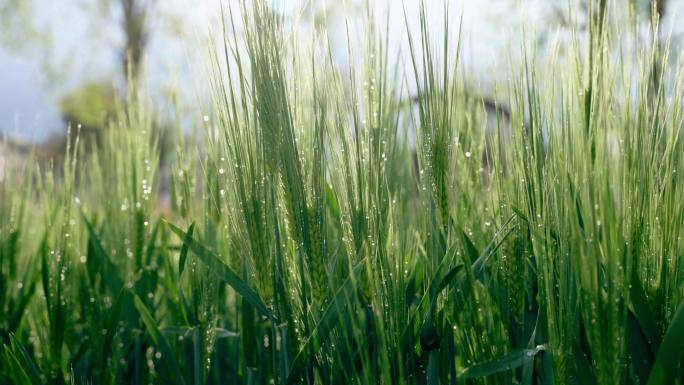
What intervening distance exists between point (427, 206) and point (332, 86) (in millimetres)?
170

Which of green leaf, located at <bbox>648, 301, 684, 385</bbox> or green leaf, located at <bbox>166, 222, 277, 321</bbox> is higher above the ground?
green leaf, located at <bbox>166, 222, 277, 321</bbox>

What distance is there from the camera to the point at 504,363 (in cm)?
76

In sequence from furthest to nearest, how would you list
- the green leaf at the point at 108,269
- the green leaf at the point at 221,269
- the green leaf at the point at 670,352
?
1. the green leaf at the point at 108,269
2. the green leaf at the point at 221,269
3. the green leaf at the point at 670,352

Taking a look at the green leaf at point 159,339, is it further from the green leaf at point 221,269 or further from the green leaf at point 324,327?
the green leaf at point 324,327

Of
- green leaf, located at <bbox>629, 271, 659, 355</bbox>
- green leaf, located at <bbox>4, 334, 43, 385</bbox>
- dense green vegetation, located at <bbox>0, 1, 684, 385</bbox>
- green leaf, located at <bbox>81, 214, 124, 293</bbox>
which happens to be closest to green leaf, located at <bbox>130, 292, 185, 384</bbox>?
dense green vegetation, located at <bbox>0, 1, 684, 385</bbox>

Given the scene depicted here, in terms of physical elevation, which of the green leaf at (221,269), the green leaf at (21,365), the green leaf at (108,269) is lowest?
the green leaf at (21,365)

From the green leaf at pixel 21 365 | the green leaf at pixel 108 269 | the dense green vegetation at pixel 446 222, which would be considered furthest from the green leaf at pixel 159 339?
the green leaf at pixel 108 269

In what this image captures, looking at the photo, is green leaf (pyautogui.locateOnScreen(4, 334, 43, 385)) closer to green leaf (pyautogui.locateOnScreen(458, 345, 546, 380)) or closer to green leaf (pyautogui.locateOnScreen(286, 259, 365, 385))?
green leaf (pyautogui.locateOnScreen(286, 259, 365, 385))

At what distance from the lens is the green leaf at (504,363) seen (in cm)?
74

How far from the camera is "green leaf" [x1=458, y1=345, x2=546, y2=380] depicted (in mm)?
744

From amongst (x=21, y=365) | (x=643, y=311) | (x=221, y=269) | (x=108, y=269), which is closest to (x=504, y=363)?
(x=643, y=311)

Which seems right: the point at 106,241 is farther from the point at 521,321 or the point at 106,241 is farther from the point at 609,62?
the point at 609,62

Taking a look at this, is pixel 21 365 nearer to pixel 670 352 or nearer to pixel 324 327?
pixel 324 327

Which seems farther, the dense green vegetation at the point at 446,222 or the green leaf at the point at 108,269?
the green leaf at the point at 108,269
